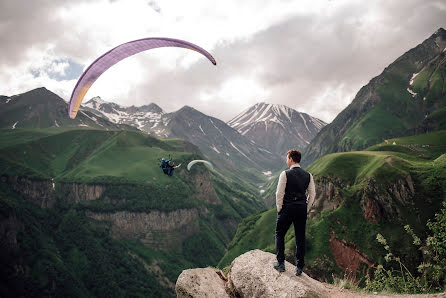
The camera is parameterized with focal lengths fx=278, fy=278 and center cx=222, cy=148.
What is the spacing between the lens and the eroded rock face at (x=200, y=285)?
39.7ft

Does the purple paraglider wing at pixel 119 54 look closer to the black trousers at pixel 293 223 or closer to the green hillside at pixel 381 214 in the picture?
the black trousers at pixel 293 223

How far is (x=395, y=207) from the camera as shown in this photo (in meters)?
86.9

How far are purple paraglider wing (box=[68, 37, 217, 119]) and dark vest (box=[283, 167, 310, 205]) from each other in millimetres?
18260

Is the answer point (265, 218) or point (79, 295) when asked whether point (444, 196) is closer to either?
point (265, 218)

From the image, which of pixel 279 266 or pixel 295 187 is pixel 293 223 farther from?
pixel 279 266

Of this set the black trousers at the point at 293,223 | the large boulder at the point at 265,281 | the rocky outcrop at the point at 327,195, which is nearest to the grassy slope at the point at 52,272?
the rocky outcrop at the point at 327,195

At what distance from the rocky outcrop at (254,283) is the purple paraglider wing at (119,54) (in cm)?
1921

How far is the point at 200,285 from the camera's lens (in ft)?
40.9

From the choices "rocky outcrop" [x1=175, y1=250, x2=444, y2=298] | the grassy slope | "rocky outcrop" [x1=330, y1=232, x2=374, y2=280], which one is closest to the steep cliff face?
"rocky outcrop" [x1=330, y1=232, x2=374, y2=280]

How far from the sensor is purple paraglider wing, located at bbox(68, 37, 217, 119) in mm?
25250

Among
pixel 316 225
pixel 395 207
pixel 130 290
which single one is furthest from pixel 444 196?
pixel 130 290

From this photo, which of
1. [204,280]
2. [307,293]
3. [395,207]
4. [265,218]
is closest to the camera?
[307,293]

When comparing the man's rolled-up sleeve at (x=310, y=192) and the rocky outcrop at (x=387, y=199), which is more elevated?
the man's rolled-up sleeve at (x=310, y=192)

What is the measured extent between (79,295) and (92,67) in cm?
18860
